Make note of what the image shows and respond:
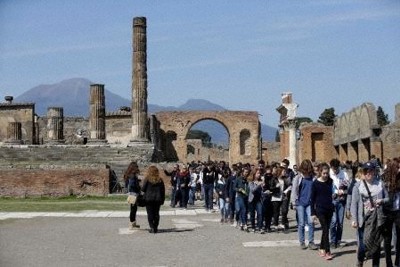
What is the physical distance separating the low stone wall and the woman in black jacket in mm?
13155

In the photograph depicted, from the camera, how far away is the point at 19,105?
176 ft

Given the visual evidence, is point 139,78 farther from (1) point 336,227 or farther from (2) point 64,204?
(1) point 336,227

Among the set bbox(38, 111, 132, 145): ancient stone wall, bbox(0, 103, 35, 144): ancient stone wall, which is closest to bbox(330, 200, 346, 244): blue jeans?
bbox(38, 111, 132, 145): ancient stone wall

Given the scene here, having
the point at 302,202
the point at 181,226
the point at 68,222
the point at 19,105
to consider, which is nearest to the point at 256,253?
the point at 302,202

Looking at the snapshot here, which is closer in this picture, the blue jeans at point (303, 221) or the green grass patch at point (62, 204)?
the blue jeans at point (303, 221)

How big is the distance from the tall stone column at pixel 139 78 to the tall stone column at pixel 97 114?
3851 mm

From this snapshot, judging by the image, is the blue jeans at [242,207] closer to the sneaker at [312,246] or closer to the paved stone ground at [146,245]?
the paved stone ground at [146,245]

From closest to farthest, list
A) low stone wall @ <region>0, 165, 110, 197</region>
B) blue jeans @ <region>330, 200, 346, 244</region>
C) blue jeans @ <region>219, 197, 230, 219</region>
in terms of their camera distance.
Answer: blue jeans @ <region>330, 200, 346, 244</region>
blue jeans @ <region>219, 197, 230, 219</region>
low stone wall @ <region>0, 165, 110, 197</region>

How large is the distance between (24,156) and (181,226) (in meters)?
20.7

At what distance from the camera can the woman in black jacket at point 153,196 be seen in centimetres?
1584

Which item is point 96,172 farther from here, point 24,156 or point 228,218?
point 228,218

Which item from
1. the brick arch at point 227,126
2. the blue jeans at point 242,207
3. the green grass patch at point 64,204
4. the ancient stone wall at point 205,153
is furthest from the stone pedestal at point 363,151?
the ancient stone wall at point 205,153

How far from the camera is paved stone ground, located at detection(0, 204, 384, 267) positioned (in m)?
11.3

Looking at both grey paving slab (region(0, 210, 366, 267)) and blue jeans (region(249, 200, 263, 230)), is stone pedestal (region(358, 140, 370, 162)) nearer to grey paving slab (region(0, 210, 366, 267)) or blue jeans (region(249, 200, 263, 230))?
grey paving slab (region(0, 210, 366, 267))
